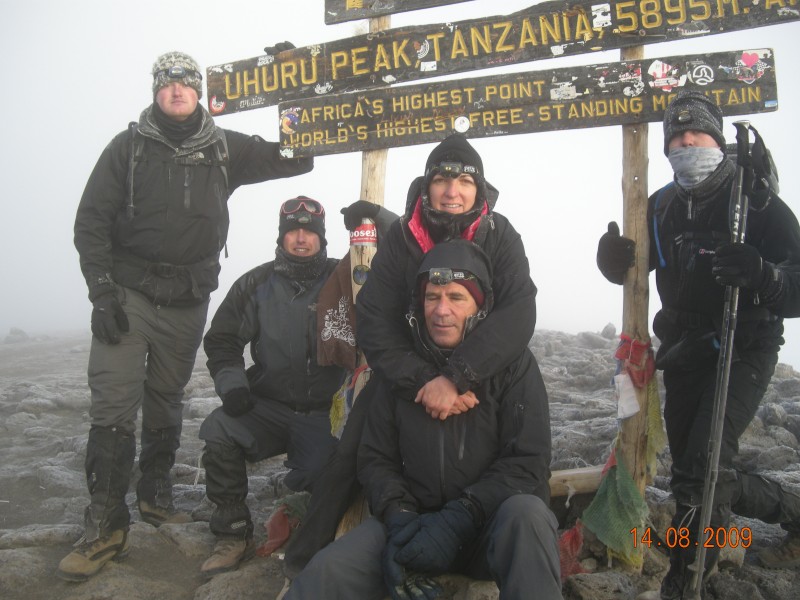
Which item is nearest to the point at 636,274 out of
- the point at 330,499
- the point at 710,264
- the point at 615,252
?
the point at 615,252

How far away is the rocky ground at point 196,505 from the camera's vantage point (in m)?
4.06

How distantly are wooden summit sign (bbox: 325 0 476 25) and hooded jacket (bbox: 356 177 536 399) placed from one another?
1.79 m

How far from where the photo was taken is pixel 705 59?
174 inches

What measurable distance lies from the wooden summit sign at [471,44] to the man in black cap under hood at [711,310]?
734mm

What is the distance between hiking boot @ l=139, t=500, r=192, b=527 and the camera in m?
5.20

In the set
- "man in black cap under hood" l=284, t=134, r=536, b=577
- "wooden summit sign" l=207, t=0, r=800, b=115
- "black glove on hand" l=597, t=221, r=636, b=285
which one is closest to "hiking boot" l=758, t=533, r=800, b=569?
"black glove on hand" l=597, t=221, r=636, b=285

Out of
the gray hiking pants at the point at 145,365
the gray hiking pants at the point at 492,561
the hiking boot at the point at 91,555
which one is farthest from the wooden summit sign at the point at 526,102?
the hiking boot at the point at 91,555

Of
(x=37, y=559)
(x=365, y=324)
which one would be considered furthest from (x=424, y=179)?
(x=37, y=559)

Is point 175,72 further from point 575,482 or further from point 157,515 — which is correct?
point 575,482

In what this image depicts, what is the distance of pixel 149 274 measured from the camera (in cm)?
487

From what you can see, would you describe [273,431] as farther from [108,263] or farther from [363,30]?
[363,30]

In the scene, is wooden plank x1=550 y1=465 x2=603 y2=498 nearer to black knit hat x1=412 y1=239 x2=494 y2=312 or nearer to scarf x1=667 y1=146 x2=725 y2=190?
black knit hat x1=412 y1=239 x2=494 y2=312

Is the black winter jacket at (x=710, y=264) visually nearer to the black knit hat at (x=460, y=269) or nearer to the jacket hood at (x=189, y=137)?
the black knit hat at (x=460, y=269)

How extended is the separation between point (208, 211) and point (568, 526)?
367 centimetres
